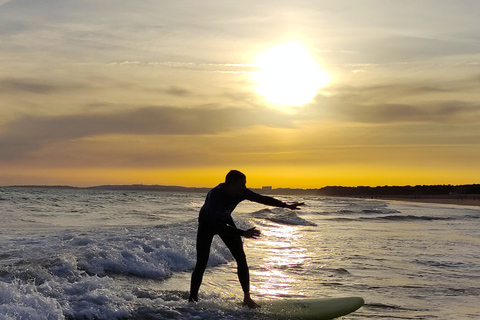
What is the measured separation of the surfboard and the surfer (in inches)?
12.3

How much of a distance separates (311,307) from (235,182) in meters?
2.08

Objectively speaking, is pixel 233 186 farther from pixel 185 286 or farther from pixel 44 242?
pixel 44 242

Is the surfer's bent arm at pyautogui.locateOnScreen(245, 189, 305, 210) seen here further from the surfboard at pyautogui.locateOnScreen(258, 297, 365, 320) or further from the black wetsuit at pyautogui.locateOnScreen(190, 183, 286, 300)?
the surfboard at pyautogui.locateOnScreen(258, 297, 365, 320)

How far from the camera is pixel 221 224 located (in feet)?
24.2

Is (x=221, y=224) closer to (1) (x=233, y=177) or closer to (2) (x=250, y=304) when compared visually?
(1) (x=233, y=177)

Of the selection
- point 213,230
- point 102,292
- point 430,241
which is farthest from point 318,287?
point 430,241

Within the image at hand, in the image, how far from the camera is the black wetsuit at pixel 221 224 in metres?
7.36

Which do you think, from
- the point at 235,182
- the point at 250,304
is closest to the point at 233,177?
the point at 235,182

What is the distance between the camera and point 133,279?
9.60 meters

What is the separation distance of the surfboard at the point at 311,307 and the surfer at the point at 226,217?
31 cm

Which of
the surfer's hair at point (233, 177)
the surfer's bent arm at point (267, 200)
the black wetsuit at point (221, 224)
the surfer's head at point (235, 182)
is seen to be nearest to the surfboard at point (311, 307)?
the black wetsuit at point (221, 224)

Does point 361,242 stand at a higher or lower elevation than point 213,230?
lower

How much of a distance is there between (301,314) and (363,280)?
2972 millimetres

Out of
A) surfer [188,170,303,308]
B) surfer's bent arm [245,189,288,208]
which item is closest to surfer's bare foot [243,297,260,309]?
surfer [188,170,303,308]
